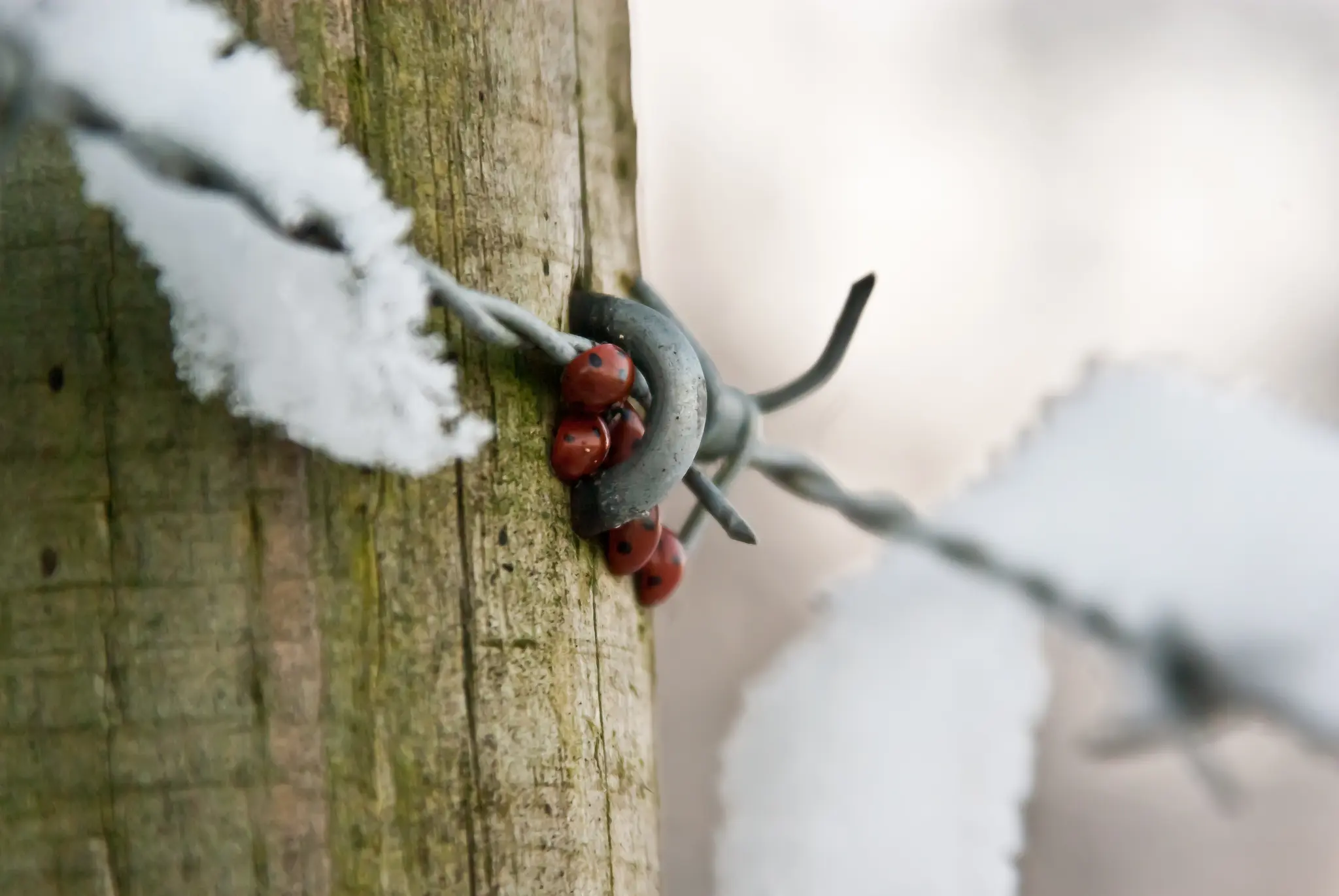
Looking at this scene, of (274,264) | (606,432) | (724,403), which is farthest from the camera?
(724,403)

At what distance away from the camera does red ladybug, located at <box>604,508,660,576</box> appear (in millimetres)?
644

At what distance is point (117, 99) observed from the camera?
486 mm

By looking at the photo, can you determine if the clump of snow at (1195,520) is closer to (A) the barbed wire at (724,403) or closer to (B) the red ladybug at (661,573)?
(A) the barbed wire at (724,403)

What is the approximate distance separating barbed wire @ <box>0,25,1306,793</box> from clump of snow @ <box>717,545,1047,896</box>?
1.3 inches

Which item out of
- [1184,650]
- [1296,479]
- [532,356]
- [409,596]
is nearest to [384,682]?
[409,596]

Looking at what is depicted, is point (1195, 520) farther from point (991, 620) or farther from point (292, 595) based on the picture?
point (292, 595)

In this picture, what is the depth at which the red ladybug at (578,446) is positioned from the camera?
61 cm

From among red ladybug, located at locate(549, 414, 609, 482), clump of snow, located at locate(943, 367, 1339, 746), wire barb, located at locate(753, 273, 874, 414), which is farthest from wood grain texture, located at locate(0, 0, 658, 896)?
clump of snow, located at locate(943, 367, 1339, 746)

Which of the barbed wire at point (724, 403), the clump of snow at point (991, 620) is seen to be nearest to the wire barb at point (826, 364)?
the barbed wire at point (724, 403)

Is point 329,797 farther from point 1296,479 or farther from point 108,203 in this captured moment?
point 1296,479

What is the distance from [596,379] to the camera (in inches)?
24.1

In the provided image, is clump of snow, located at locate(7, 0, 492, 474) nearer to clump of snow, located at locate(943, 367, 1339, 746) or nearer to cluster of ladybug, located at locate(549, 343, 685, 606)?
cluster of ladybug, located at locate(549, 343, 685, 606)

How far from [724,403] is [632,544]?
4.8 inches

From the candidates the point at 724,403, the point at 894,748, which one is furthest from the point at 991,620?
the point at 724,403
